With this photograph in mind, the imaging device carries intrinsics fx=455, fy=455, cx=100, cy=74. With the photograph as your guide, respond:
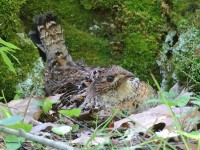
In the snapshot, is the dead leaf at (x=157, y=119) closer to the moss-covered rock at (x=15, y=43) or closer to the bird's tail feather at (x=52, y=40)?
the moss-covered rock at (x=15, y=43)

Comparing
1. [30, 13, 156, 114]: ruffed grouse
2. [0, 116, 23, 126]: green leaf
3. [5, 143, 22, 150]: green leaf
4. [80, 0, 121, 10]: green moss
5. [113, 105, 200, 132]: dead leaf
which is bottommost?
[30, 13, 156, 114]: ruffed grouse

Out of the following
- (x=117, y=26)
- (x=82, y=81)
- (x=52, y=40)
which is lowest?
(x=82, y=81)

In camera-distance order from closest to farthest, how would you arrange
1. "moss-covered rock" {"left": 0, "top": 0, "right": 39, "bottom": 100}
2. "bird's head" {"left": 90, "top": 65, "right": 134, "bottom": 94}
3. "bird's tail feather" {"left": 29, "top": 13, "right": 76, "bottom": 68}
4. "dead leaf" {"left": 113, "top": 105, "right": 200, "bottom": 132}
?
"dead leaf" {"left": 113, "top": 105, "right": 200, "bottom": 132}, "bird's head" {"left": 90, "top": 65, "right": 134, "bottom": 94}, "moss-covered rock" {"left": 0, "top": 0, "right": 39, "bottom": 100}, "bird's tail feather" {"left": 29, "top": 13, "right": 76, "bottom": 68}

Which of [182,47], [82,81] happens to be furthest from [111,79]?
[182,47]

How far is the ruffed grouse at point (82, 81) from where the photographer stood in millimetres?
4121

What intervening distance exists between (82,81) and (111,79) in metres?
0.71

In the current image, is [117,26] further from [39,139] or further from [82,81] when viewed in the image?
[39,139]

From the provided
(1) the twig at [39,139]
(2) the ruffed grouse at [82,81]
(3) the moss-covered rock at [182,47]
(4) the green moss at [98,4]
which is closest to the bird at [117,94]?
(2) the ruffed grouse at [82,81]

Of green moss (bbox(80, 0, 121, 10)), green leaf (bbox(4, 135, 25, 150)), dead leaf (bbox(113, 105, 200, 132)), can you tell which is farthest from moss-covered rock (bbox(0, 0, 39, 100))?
green leaf (bbox(4, 135, 25, 150))

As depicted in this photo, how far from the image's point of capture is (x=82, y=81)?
480 centimetres

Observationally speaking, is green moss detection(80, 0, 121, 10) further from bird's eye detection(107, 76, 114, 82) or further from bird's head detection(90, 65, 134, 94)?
bird's eye detection(107, 76, 114, 82)

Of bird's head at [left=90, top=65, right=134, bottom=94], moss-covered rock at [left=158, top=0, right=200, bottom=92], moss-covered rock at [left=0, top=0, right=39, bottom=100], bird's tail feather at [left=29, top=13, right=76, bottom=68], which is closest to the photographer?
bird's head at [left=90, top=65, right=134, bottom=94]

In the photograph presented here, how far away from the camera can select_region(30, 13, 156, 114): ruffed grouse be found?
13.5 ft

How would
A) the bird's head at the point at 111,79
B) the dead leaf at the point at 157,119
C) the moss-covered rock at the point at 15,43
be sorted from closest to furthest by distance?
1. the dead leaf at the point at 157,119
2. the bird's head at the point at 111,79
3. the moss-covered rock at the point at 15,43
